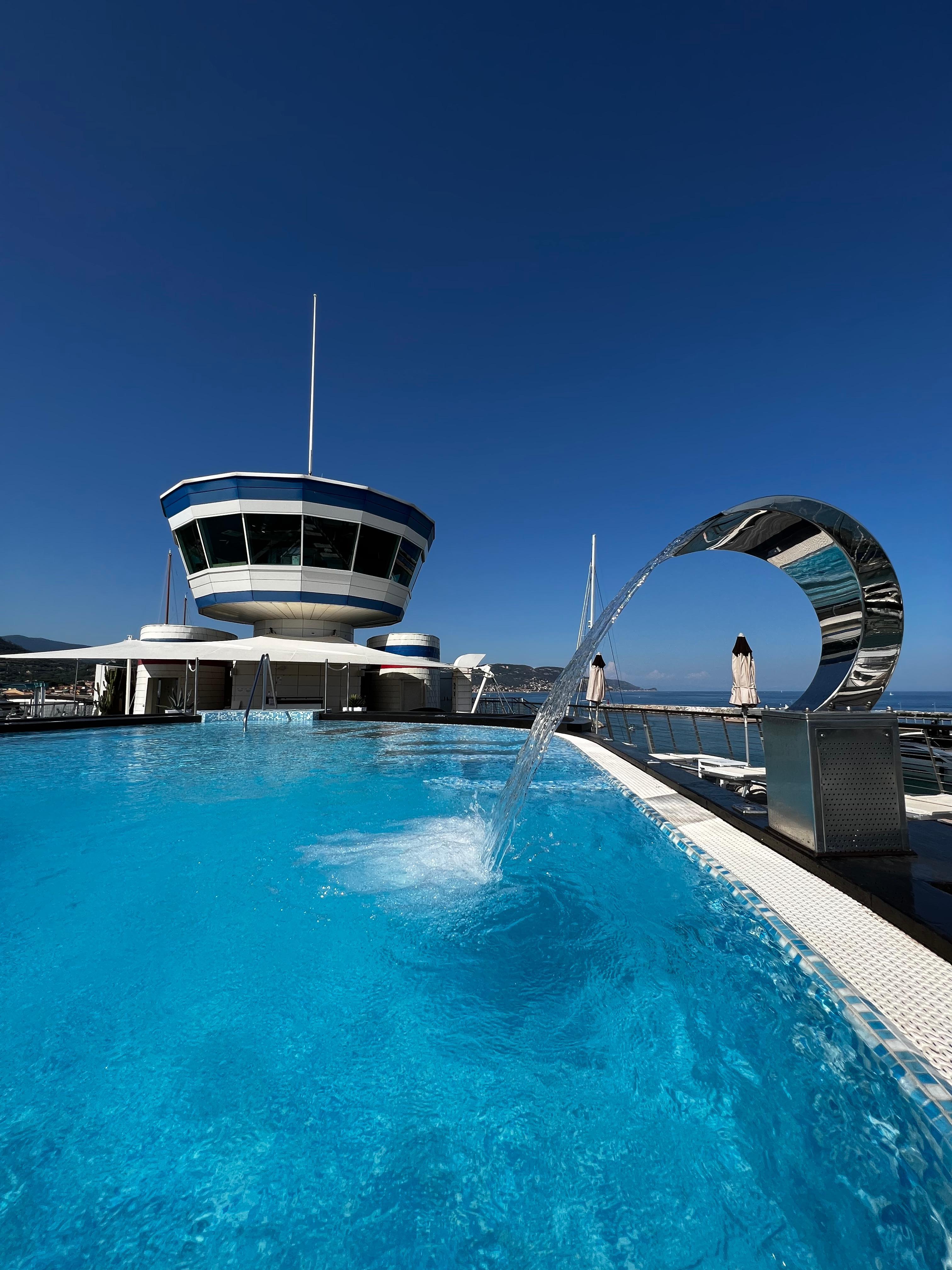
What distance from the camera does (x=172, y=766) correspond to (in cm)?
921

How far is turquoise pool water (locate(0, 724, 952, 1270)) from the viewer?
1.37 meters

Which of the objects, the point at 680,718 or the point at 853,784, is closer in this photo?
the point at 853,784

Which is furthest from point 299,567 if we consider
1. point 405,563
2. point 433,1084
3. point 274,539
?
point 433,1084

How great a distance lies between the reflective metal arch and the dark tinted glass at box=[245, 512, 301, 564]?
63.1 feet

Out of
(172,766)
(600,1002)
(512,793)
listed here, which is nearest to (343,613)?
(172,766)

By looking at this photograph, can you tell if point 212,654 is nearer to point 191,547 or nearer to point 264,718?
point 264,718

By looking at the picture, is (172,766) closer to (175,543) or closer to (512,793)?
(512,793)

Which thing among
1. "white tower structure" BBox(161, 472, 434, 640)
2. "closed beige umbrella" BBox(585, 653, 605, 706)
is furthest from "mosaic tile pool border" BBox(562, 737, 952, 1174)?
"white tower structure" BBox(161, 472, 434, 640)

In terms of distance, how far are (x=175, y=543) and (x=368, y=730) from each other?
15206mm

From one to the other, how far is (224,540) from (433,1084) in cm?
2328

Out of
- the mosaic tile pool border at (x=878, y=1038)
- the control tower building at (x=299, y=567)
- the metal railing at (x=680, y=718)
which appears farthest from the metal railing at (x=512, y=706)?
the mosaic tile pool border at (x=878, y=1038)

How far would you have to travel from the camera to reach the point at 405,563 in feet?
83.3

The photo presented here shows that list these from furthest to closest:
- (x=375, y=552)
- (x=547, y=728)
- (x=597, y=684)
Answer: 1. (x=375, y=552)
2. (x=597, y=684)
3. (x=547, y=728)

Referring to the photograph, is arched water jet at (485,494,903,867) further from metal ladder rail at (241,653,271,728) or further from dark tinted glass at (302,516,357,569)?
dark tinted glass at (302,516,357,569)
